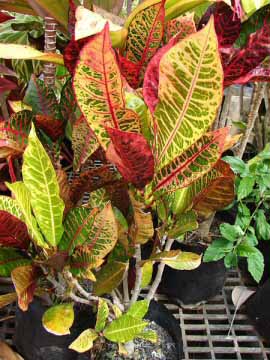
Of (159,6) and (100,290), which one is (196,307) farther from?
(159,6)

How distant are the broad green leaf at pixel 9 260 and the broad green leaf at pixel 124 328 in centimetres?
17

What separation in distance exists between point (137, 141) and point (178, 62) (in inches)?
3.8

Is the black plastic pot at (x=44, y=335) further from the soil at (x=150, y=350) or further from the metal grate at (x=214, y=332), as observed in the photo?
the metal grate at (x=214, y=332)

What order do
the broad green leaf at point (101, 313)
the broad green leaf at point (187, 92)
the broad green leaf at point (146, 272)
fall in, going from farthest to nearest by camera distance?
the broad green leaf at point (146, 272) → the broad green leaf at point (101, 313) → the broad green leaf at point (187, 92)

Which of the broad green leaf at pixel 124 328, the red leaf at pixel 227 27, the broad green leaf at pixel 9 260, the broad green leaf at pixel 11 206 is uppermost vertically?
the red leaf at pixel 227 27

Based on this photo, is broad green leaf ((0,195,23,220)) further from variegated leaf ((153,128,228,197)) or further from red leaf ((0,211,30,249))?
variegated leaf ((153,128,228,197))

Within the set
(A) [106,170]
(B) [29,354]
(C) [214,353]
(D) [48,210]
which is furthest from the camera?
(C) [214,353]

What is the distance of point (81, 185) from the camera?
29.5 inches

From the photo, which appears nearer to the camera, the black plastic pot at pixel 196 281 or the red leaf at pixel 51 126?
the red leaf at pixel 51 126

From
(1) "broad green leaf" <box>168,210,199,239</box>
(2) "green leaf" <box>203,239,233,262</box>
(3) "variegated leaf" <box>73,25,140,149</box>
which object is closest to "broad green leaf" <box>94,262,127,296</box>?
(1) "broad green leaf" <box>168,210,199,239</box>

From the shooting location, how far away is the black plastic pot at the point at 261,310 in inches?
42.5

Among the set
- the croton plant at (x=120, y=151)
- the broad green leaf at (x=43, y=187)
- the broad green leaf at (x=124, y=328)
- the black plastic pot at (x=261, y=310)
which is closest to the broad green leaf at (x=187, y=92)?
the croton plant at (x=120, y=151)

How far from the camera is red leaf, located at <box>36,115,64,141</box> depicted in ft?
2.30

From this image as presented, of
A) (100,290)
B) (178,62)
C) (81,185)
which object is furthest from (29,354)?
(178,62)
